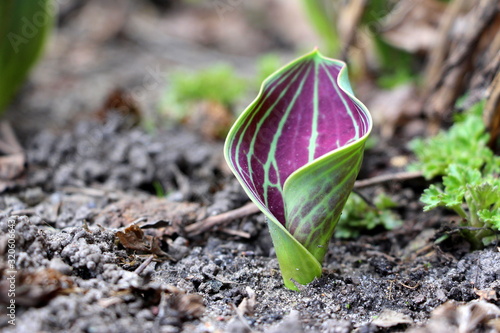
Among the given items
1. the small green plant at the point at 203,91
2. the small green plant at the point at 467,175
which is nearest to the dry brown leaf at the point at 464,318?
the small green plant at the point at 467,175

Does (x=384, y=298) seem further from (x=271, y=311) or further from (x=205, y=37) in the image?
(x=205, y=37)

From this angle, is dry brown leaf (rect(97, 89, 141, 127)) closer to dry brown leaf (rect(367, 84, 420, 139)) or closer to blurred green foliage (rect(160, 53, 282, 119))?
blurred green foliage (rect(160, 53, 282, 119))

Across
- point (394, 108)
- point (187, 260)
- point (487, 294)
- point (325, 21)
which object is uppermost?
point (325, 21)

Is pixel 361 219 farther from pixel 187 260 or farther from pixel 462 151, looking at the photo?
pixel 187 260

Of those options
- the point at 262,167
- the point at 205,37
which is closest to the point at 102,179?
the point at 262,167

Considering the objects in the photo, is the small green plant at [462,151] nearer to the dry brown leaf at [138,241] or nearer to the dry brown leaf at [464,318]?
the dry brown leaf at [464,318]

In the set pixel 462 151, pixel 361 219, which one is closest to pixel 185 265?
pixel 361 219
